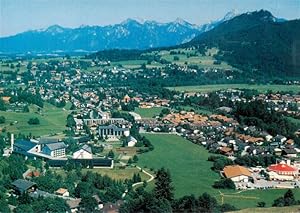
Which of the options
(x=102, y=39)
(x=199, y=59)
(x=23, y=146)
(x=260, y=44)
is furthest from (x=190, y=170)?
(x=102, y=39)

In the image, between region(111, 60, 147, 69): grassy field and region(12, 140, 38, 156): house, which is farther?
region(111, 60, 147, 69): grassy field

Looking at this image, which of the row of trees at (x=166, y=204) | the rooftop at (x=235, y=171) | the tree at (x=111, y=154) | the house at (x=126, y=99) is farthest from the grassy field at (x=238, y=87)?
the row of trees at (x=166, y=204)

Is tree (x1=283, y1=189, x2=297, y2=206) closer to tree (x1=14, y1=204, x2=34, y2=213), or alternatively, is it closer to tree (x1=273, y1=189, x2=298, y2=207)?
tree (x1=273, y1=189, x2=298, y2=207)

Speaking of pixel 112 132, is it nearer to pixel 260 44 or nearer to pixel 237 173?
pixel 237 173

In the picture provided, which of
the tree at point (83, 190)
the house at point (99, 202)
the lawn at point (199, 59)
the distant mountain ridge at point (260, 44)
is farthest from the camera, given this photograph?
the lawn at point (199, 59)

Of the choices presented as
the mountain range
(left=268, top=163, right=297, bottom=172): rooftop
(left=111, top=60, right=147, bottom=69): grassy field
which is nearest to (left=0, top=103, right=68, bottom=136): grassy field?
(left=268, top=163, right=297, bottom=172): rooftop

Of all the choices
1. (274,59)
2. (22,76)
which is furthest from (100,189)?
(22,76)

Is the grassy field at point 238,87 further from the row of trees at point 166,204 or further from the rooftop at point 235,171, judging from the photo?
the row of trees at point 166,204
